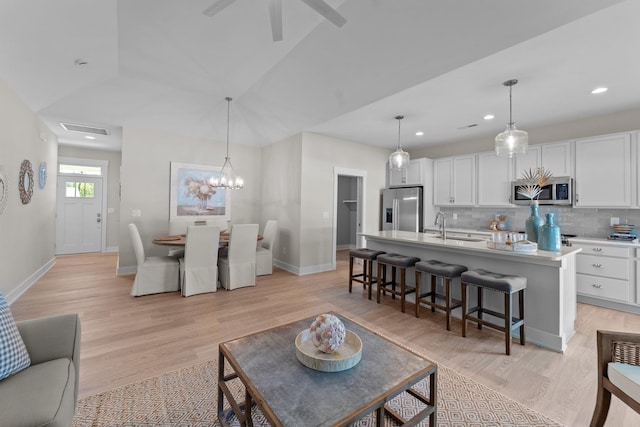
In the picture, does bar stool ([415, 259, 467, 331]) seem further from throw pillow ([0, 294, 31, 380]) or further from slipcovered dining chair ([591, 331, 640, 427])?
throw pillow ([0, 294, 31, 380])

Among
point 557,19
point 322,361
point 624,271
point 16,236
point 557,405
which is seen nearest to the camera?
point 322,361

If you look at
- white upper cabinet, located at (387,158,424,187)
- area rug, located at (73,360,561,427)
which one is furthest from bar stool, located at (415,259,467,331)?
white upper cabinet, located at (387,158,424,187)

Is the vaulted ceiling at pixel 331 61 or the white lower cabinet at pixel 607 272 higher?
the vaulted ceiling at pixel 331 61

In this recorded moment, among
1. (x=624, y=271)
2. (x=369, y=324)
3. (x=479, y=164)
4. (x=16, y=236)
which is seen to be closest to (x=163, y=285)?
(x=16, y=236)

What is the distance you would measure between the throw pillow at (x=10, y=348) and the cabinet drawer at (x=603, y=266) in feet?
17.9

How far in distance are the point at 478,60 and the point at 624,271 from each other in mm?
3228

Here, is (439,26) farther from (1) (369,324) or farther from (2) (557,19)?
(1) (369,324)

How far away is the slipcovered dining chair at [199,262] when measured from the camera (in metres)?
3.77

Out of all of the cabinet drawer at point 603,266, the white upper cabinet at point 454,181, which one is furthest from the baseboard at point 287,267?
the cabinet drawer at point 603,266

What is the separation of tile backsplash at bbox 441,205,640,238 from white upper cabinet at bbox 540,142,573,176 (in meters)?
0.62

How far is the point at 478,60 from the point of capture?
2.50 m

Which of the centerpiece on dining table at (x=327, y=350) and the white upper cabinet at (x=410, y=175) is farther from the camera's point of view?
the white upper cabinet at (x=410, y=175)

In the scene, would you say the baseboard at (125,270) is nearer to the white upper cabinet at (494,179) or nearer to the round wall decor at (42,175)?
the round wall decor at (42,175)

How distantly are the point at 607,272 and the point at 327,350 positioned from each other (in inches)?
164
